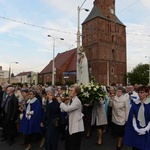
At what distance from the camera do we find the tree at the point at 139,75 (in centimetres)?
6294

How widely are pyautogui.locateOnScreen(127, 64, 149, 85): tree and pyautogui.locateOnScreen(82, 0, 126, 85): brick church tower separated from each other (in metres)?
2.50

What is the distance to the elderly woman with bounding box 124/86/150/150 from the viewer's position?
4.26 m

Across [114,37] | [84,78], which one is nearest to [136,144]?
[84,78]

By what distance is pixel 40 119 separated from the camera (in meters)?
6.73

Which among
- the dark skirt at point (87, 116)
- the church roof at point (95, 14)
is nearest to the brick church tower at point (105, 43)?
the church roof at point (95, 14)

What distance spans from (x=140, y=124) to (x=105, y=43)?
5423cm

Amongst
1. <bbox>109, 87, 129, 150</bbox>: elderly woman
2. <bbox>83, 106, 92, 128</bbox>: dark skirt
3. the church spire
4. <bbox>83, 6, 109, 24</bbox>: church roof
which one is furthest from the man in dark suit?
the church spire

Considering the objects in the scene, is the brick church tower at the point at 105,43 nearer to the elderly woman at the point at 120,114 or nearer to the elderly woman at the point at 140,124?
the elderly woman at the point at 120,114

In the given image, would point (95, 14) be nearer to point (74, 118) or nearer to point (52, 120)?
point (52, 120)

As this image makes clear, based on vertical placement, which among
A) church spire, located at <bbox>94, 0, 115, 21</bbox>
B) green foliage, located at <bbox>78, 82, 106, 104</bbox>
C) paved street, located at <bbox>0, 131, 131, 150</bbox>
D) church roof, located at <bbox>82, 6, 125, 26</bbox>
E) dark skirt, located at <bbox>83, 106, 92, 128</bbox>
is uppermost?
church spire, located at <bbox>94, 0, 115, 21</bbox>

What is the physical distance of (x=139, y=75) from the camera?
214ft

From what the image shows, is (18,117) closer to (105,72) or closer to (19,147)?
(19,147)

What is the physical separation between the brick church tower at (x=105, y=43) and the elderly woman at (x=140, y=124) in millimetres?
49806

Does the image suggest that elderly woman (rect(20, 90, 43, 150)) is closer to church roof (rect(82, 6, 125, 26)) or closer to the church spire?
church roof (rect(82, 6, 125, 26))
